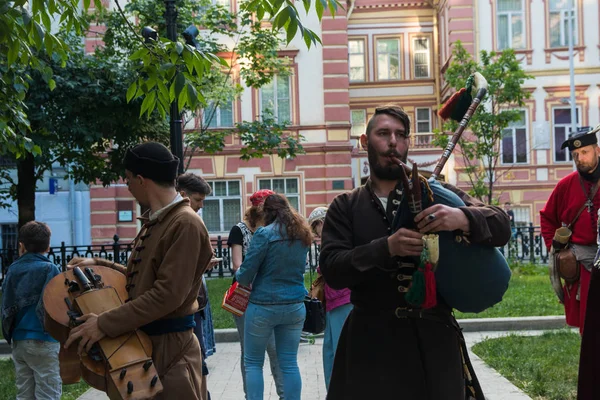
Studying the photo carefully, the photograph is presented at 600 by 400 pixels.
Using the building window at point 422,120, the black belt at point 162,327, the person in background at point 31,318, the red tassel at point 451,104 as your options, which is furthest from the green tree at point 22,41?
the building window at point 422,120

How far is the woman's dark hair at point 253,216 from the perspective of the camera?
7297mm

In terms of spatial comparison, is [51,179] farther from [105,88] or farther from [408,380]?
[408,380]

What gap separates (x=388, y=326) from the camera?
338 centimetres

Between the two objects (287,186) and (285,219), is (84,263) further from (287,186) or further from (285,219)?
(287,186)

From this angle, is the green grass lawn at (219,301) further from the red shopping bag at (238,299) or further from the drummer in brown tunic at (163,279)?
the drummer in brown tunic at (163,279)

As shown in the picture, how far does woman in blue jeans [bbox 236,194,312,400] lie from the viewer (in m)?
6.42

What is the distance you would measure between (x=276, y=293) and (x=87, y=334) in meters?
2.99

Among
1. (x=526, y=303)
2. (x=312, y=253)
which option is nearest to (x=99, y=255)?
(x=312, y=253)

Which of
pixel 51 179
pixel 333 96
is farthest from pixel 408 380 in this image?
pixel 51 179

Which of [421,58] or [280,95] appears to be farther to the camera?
[421,58]

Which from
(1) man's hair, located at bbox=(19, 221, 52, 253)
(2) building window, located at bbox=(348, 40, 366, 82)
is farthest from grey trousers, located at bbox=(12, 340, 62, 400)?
(2) building window, located at bbox=(348, 40, 366, 82)

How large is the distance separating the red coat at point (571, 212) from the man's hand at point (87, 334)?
4498 mm

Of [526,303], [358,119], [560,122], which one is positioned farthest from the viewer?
[358,119]

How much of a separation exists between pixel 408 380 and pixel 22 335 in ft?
13.7
